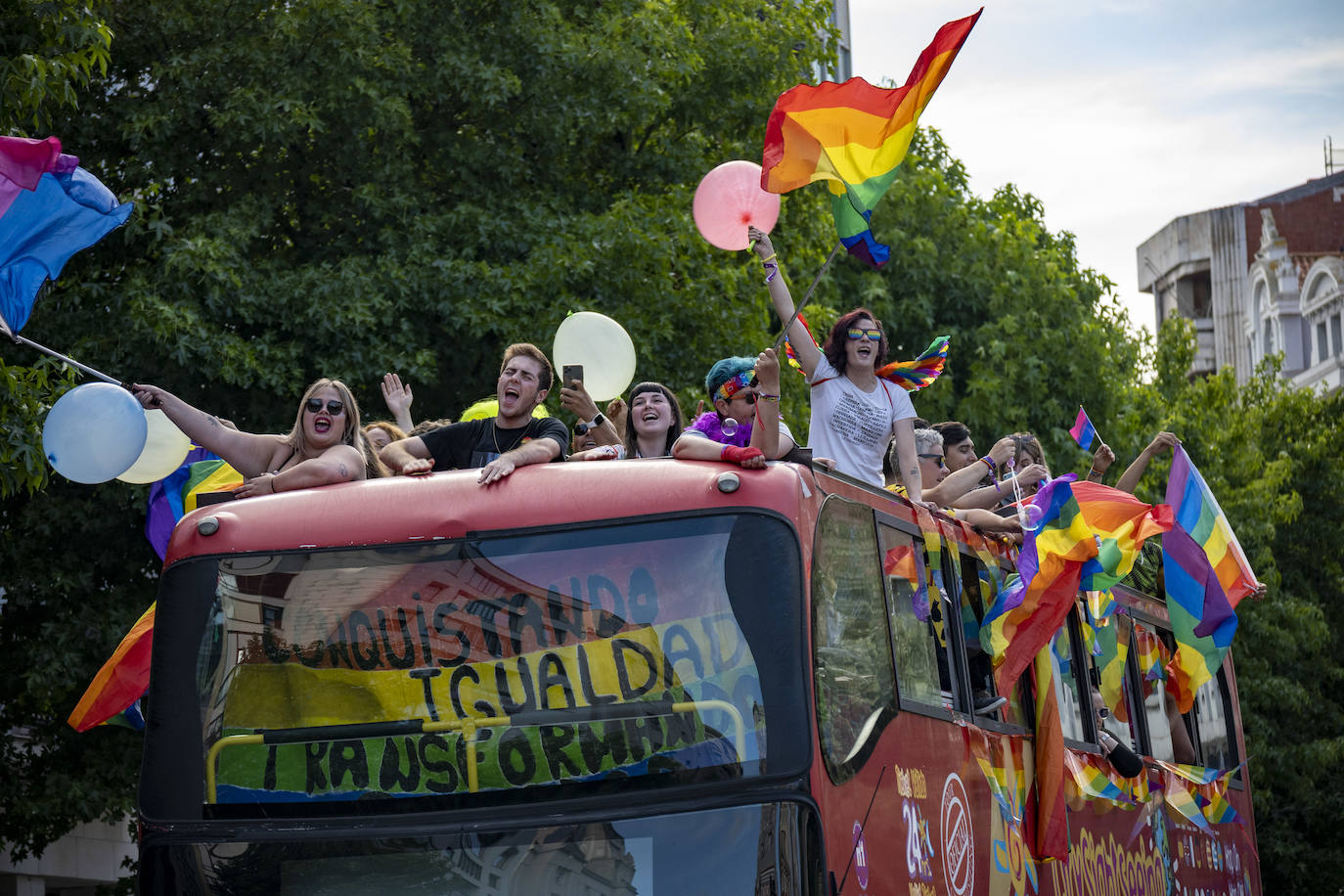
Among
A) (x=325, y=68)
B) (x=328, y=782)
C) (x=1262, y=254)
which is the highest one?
(x=1262, y=254)

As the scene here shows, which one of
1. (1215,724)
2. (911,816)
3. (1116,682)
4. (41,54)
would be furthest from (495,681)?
(1215,724)

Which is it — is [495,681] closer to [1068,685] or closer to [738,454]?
[738,454]

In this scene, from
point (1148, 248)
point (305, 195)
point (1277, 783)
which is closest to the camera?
point (305, 195)

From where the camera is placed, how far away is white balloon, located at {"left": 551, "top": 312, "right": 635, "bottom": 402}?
8523mm

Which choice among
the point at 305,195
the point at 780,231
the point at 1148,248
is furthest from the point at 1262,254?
the point at 305,195

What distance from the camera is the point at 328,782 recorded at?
20.2 feet

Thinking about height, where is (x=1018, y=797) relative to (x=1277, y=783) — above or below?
above

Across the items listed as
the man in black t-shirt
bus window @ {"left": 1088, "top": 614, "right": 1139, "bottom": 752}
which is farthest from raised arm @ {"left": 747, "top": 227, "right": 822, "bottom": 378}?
bus window @ {"left": 1088, "top": 614, "right": 1139, "bottom": 752}

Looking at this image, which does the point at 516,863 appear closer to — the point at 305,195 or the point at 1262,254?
the point at 305,195

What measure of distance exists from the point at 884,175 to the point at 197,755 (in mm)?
3943

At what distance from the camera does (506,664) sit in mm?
6188

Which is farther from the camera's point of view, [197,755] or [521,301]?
[521,301]

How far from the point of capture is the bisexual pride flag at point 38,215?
8.13m

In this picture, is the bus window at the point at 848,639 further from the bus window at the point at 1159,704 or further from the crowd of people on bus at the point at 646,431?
the bus window at the point at 1159,704
